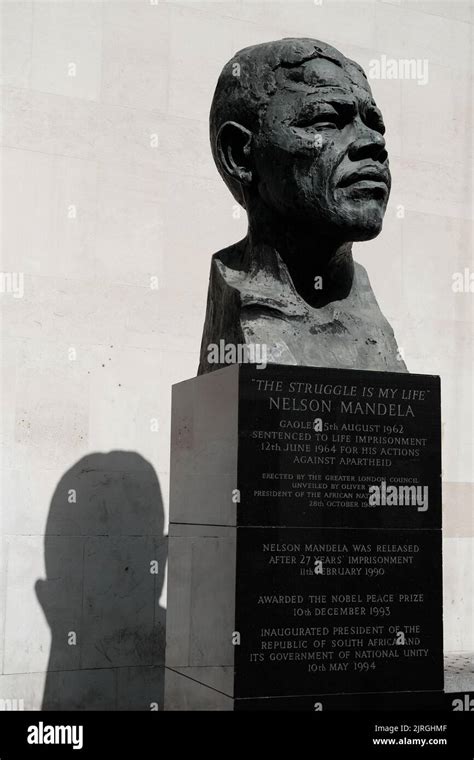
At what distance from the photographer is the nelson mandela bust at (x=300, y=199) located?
509 cm

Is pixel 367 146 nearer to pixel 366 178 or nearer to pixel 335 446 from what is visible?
pixel 366 178

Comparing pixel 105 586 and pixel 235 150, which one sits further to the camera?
pixel 105 586

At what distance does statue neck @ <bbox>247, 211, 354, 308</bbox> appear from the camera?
5320mm

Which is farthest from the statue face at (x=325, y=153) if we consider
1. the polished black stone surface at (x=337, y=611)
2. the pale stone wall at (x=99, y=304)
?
the pale stone wall at (x=99, y=304)

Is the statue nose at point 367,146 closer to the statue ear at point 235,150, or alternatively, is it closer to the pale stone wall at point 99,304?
the statue ear at point 235,150

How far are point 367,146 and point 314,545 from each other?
2.02 metres

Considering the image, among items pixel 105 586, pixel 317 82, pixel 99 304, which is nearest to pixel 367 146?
pixel 317 82

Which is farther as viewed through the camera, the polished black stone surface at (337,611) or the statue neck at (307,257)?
the statue neck at (307,257)

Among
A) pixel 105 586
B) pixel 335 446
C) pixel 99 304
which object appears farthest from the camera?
pixel 99 304

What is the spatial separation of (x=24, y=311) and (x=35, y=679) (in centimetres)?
266

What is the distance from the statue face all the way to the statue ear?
14 cm

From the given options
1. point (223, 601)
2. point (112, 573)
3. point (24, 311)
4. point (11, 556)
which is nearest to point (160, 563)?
point (112, 573)

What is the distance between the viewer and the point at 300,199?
5141 mm

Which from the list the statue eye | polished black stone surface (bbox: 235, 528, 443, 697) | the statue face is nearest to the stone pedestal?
polished black stone surface (bbox: 235, 528, 443, 697)
